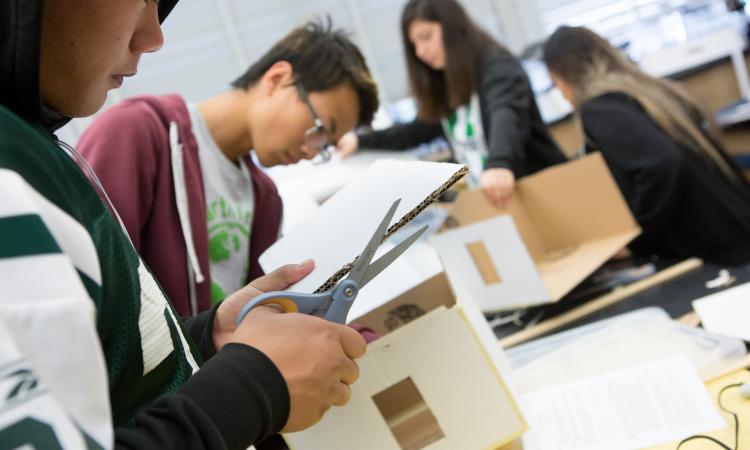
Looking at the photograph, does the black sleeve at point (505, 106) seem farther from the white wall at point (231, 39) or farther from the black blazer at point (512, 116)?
the white wall at point (231, 39)

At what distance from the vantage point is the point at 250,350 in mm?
533

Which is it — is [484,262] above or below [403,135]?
below

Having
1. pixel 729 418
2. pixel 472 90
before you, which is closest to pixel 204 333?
pixel 729 418

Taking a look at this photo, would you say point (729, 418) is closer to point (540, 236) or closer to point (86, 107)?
point (86, 107)

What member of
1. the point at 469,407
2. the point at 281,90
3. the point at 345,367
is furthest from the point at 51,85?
the point at 281,90

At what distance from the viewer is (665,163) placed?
5.57 ft

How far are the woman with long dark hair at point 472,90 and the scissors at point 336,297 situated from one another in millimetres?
1160

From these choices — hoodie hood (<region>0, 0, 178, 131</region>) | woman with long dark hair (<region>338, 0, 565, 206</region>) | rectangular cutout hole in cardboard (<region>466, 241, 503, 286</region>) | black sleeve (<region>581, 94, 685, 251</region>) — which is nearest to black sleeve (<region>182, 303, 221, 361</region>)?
hoodie hood (<region>0, 0, 178, 131</region>)

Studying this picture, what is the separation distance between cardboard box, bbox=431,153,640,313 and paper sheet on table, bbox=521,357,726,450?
416mm

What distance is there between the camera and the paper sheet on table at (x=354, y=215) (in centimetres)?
68

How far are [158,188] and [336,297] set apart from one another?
669 mm

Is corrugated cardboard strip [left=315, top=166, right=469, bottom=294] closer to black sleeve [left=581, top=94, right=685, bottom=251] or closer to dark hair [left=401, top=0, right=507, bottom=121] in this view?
black sleeve [left=581, top=94, right=685, bottom=251]

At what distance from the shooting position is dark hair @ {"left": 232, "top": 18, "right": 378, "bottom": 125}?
4.63ft

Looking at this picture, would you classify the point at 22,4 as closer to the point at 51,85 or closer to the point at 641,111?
the point at 51,85
